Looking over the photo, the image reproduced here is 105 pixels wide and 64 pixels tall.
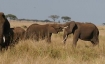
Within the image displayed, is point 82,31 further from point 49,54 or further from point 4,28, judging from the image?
point 49,54

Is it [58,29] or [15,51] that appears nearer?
[15,51]

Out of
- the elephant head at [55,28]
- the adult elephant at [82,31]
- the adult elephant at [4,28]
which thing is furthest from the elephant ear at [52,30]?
the adult elephant at [4,28]

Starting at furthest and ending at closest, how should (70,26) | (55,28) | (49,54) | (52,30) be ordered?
1. (55,28)
2. (52,30)
3. (70,26)
4. (49,54)

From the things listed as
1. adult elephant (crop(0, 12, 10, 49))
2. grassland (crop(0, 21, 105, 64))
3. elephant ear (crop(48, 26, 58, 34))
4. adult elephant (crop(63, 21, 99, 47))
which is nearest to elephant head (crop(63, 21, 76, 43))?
adult elephant (crop(63, 21, 99, 47))

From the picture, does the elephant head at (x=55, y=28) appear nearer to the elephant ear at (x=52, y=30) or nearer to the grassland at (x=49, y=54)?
the elephant ear at (x=52, y=30)

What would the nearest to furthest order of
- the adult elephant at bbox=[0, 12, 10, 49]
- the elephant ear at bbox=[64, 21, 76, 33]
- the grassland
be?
the grassland < the adult elephant at bbox=[0, 12, 10, 49] < the elephant ear at bbox=[64, 21, 76, 33]

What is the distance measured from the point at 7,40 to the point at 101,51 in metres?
2.87

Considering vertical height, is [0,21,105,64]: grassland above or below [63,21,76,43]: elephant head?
above

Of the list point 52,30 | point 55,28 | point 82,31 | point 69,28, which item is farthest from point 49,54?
point 55,28

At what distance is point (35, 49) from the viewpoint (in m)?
7.23

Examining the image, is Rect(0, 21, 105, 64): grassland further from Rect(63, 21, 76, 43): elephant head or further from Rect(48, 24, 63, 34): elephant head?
Rect(48, 24, 63, 34): elephant head

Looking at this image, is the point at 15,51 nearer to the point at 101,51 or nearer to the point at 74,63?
Result: the point at 74,63

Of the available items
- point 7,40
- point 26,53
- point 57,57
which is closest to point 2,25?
point 7,40

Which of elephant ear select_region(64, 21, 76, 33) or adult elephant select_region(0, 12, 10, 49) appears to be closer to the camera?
adult elephant select_region(0, 12, 10, 49)
